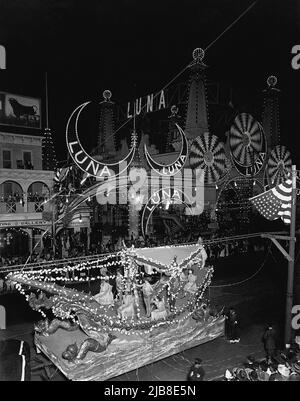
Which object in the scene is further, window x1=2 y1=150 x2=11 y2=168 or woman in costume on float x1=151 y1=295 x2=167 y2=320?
window x1=2 y1=150 x2=11 y2=168

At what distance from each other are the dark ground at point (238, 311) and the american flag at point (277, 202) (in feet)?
15.3

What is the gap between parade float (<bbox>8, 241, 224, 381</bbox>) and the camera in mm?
9336

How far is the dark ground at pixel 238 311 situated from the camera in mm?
10170

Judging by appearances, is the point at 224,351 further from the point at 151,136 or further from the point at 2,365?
the point at 151,136

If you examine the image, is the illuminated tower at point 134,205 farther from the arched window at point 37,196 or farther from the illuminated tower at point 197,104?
the illuminated tower at point 197,104

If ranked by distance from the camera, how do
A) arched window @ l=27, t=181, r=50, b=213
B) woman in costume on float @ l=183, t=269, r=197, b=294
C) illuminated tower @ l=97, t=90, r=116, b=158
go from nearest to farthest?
woman in costume on float @ l=183, t=269, r=197, b=294
arched window @ l=27, t=181, r=50, b=213
illuminated tower @ l=97, t=90, r=116, b=158

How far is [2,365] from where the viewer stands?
29.4 ft

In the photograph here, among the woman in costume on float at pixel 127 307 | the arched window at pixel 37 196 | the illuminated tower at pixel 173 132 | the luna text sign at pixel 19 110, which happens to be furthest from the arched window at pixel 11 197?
the illuminated tower at pixel 173 132

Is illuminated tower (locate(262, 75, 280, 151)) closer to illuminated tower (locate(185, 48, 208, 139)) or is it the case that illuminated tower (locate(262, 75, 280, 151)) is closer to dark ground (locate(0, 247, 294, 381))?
illuminated tower (locate(185, 48, 208, 139))

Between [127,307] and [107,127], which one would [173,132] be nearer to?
[107,127]

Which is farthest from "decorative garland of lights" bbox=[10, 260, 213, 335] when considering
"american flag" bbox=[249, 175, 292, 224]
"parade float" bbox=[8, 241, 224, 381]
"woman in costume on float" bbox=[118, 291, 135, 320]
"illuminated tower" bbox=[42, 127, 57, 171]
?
"illuminated tower" bbox=[42, 127, 57, 171]

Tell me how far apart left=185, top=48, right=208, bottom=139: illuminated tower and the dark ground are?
48.0 feet

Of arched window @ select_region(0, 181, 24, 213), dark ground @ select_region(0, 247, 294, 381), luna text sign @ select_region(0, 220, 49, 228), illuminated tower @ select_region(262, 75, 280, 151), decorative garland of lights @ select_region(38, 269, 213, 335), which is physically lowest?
dark ground @ select_region(0, 247, 294, 381)

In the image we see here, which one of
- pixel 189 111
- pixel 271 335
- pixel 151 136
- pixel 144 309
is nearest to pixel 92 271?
pixel 144 309
